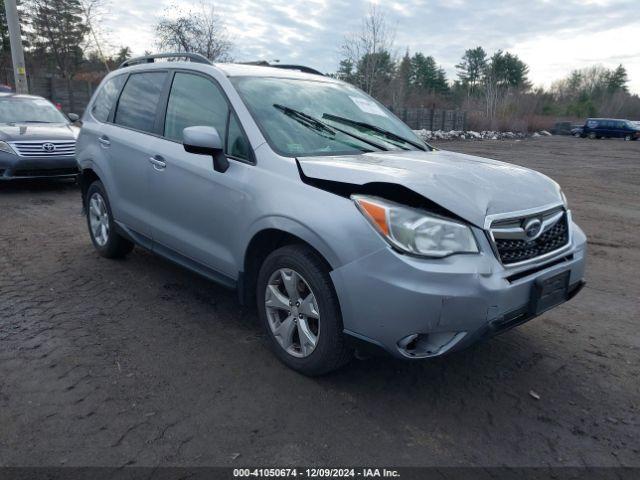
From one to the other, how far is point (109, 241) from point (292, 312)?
9.25 ft

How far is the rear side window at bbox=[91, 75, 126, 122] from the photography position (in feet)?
16.6

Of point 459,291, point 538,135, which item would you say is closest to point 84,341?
point 459,291

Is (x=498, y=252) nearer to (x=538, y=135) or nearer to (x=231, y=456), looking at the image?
(x=231, y=456)

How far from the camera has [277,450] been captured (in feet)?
8.14

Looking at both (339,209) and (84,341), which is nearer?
(339,209)

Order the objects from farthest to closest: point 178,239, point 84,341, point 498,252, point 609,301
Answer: point 609,301
point 178,239
point 84,341
point 498,252

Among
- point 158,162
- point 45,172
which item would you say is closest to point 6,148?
point 45,172

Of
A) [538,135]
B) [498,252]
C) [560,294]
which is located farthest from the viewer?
[538,135]

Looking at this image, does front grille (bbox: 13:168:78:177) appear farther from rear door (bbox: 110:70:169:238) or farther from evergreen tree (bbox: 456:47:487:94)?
evergreen tree (bbox: 456:47:487:94)

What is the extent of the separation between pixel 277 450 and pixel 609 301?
3529 millimetres

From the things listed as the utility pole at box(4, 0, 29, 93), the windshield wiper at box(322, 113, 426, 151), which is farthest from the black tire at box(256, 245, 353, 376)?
the utility pole at box(4, 0, 29, 93)

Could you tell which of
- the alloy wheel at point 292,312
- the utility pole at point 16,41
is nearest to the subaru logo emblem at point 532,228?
the alloy wheel at point 292,312

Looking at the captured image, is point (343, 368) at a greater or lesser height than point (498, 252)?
lesser

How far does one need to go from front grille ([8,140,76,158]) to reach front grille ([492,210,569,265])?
7.73 metres
